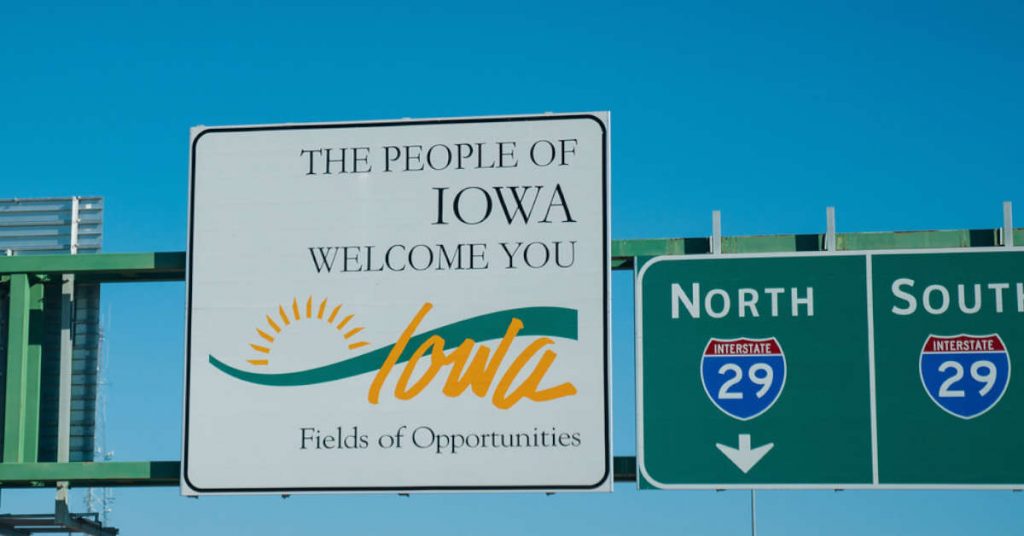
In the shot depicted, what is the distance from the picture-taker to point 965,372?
20.5 m

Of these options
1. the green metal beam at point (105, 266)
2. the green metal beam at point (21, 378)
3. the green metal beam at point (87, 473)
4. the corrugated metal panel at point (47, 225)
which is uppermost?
the corrugated metal panel at point (47, 225)

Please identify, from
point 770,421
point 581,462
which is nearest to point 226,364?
point 581,462

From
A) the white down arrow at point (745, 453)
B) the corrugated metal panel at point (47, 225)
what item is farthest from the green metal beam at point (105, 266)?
the white down arrow at point (745, 453)

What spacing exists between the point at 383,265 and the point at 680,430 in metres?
3.36

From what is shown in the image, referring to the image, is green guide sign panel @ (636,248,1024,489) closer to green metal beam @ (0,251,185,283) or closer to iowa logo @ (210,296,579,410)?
iowa logo @ (210,296,579,410)

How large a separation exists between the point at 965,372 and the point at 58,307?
9406 mm

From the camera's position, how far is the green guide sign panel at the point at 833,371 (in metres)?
20.3

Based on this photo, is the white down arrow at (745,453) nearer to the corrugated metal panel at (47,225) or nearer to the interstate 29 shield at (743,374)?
the interstate 29 shield at (743,374)

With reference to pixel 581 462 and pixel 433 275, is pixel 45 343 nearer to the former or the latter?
pixel 433 275

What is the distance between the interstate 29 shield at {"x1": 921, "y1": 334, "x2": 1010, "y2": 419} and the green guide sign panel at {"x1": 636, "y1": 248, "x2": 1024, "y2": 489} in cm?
1

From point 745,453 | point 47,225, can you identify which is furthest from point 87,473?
point 745,453

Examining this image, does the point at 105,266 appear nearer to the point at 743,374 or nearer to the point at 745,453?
the point at 743,374

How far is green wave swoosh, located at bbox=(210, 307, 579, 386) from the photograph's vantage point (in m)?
20.8

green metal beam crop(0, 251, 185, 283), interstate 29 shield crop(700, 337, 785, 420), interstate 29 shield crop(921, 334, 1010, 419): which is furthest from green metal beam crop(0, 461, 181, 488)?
interstate 29 shield crop(921, 334, 1010, 419)
